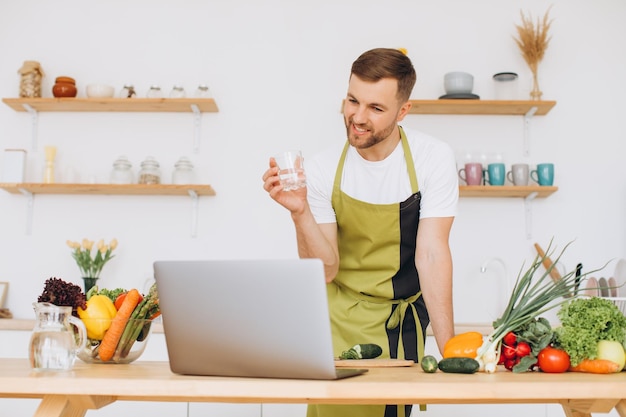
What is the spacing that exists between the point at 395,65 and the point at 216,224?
198 centimetres

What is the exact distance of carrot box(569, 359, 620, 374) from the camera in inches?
50.7

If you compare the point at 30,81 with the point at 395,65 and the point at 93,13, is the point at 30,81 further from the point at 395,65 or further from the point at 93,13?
the point at 395,65

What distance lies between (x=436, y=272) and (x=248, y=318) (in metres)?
0.90

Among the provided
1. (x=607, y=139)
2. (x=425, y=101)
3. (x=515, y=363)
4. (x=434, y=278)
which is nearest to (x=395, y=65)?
(x=434, y=278)


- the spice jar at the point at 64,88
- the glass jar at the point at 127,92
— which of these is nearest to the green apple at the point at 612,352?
the glass jar at the point at 127,92

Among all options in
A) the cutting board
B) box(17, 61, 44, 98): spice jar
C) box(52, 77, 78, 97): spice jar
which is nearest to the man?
the cutting board

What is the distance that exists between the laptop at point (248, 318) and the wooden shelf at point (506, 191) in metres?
2.52

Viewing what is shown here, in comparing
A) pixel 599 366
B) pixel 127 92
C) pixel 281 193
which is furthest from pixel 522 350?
pixel 127 92

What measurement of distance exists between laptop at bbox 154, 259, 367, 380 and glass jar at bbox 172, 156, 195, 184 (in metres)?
2.49

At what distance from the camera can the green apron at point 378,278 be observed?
2.00m

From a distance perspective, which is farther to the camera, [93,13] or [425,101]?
[93,13]

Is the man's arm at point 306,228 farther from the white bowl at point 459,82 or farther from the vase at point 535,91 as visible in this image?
the vase at point 535,91

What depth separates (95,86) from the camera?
3.72 meters

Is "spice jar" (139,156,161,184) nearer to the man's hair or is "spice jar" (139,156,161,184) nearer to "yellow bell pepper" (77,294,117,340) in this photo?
the man's hair
